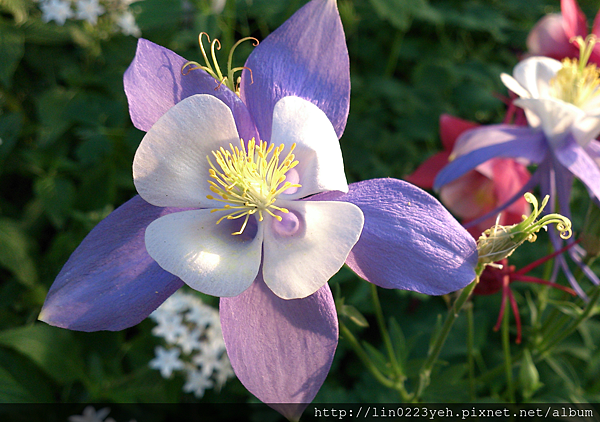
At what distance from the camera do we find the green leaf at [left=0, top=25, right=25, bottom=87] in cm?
136

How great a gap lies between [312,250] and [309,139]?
0.59 ft

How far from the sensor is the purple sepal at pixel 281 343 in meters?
0.76

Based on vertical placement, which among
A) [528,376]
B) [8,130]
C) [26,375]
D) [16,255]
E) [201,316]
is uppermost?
[8,130]

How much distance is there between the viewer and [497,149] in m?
1.13

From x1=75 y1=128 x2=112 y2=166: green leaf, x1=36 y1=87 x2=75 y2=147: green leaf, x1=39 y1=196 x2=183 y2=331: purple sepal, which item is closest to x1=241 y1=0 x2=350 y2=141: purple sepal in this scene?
x1=39 y1=196 x2=183 y2=331: purple sepal

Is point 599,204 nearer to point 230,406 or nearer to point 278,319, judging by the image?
point 278,319

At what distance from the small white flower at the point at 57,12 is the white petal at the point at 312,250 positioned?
1.22 m

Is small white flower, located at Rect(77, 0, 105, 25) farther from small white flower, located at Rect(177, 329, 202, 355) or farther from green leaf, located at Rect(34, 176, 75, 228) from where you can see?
small white flower, located at Rect(177, 329, 202, 355)

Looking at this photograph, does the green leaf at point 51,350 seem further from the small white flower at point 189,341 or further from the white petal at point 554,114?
the white petal at point 554,114

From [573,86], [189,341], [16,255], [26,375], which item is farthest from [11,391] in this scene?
[573,86]

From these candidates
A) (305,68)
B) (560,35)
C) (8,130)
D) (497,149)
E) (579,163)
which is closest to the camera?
(305,68)

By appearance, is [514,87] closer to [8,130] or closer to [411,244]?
[411,244]

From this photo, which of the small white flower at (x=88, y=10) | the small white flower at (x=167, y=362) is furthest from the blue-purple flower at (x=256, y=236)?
the small white flower at (x=88, y=10)

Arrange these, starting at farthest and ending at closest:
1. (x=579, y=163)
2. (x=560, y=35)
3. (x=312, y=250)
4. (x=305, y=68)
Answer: (x=560, y=35) → (x=579, y=163) → (x=305, y=68) → (x=312, y=250)
